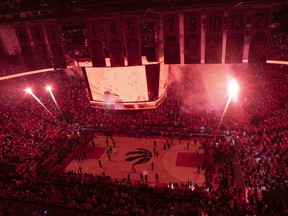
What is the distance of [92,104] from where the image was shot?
12.8m

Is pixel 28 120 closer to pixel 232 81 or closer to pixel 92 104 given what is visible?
pixel 92 104

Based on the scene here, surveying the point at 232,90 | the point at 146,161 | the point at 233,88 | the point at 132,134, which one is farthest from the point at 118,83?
the point at 233,88

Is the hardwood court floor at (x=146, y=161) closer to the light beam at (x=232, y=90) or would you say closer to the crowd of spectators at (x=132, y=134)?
the crowd of spectators at (x=132, y=134)

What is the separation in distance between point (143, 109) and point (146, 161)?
8.56m

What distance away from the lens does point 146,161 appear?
1919 cm

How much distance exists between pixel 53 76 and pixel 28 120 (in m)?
10.4

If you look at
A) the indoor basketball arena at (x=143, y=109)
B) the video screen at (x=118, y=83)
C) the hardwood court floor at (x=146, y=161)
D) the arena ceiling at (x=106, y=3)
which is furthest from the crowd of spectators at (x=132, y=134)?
the arena ceiling at (x=106, y=3)

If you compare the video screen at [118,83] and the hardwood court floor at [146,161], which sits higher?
the video screen at [118,83]

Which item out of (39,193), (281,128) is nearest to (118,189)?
(39,193)

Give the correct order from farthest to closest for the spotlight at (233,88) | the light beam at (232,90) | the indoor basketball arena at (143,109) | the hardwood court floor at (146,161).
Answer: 1. the spotlight at (233,88)
2. the light beam at (232,90)
3. the hardwood court floor at (146,161)
4. the indoor basketball arena at (143,109)

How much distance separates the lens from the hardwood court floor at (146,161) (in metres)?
17.4

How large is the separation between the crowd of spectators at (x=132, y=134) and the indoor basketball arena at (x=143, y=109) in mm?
101

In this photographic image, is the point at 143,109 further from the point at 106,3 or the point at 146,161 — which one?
the point at 146,161

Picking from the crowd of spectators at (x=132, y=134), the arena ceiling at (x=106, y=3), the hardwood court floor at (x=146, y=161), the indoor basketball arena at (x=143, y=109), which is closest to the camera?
the arena ceiling at (x=106, y=3)
